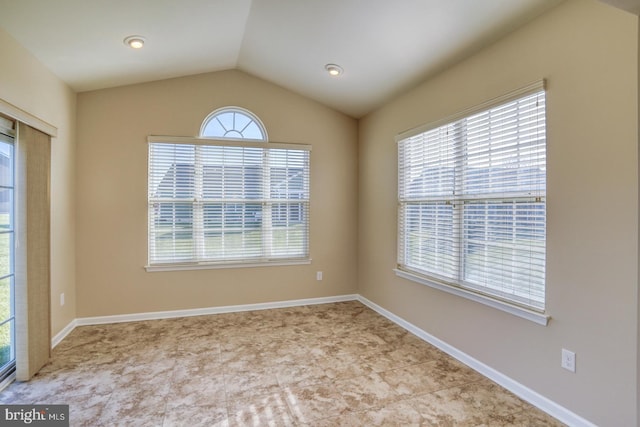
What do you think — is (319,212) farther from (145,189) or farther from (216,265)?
(145,189)

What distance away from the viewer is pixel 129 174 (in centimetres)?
381

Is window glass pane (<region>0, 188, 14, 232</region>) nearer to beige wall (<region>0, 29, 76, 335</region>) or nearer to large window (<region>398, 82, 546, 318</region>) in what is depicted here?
beige wall (<region>0, 29, 76, 335</region>)

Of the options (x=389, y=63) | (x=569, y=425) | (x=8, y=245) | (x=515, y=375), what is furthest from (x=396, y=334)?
(x=8, y=245)

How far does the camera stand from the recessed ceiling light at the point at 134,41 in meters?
2.81

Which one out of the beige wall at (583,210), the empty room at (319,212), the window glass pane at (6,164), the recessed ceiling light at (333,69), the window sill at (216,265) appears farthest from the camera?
the window sill at (216,265)

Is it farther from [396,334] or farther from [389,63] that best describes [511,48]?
[396,334]

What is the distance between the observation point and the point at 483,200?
262 cm

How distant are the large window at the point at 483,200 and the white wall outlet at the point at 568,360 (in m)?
0.29

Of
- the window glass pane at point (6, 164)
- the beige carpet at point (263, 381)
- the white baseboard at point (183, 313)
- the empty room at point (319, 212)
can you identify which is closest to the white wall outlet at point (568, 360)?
the empty room at point (319, 212)

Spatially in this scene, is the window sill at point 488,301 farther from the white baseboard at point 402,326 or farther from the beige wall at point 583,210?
the white baseboard at point 402,326

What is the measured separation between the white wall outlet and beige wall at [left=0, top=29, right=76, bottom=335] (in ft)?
13.6

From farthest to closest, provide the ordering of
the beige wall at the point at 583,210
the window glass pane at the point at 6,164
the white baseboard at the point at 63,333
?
the white baseboard at the point at 63,333
the window glass pane at the point at 6,164
the beige wall at the point at 583,210

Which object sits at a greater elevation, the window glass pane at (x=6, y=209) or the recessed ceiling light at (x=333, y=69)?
the recessed ceiling light at (x=333, y=69)

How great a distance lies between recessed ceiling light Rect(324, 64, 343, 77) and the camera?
11.2 feet
